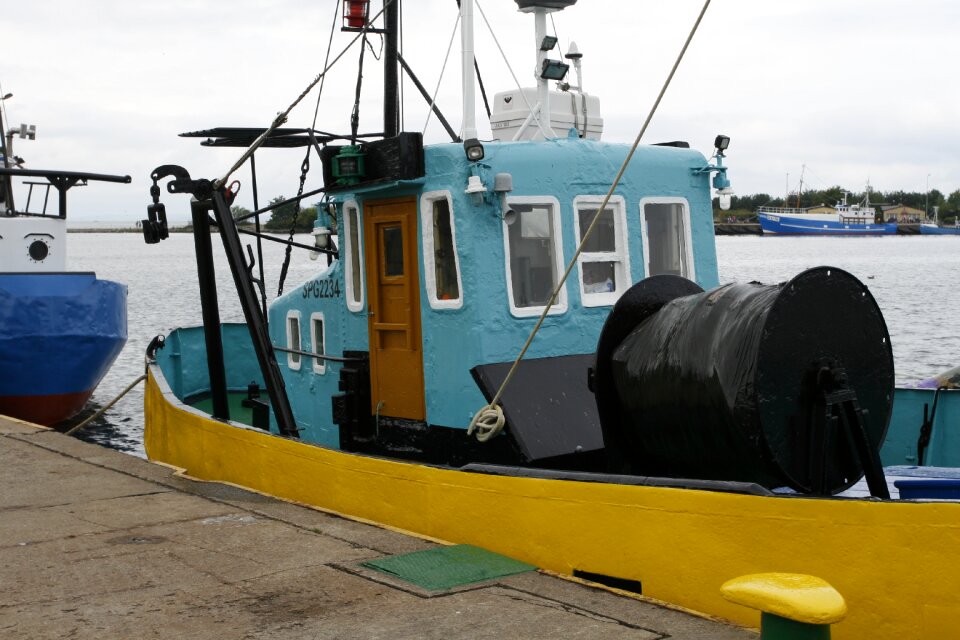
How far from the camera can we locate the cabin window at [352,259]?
8750 mm

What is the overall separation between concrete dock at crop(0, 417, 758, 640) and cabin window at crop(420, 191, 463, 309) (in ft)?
5.86

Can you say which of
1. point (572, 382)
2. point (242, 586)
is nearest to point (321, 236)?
point (572, 382)

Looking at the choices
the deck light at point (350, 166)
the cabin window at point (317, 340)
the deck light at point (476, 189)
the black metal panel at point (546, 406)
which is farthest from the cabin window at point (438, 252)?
the cabin window at point (317, 340)

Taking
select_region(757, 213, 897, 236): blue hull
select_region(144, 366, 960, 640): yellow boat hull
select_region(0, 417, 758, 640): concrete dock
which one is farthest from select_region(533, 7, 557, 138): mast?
select_region(757, 213, 897, 236): blue hull

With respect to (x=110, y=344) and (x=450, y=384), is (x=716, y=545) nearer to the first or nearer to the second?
(x=450, y=384)

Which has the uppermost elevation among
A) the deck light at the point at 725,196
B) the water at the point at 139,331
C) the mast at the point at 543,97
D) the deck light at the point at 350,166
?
the mast at the point at 543,97

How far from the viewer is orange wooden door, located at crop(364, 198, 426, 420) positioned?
8164 mm

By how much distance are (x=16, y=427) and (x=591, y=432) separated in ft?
23.9

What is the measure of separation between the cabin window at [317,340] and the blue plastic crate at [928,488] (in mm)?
5070

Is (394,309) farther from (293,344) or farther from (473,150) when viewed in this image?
(293,344)

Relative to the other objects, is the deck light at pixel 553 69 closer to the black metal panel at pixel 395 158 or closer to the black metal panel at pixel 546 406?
the black metal panel at pixel 395 158

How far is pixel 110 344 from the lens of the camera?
18672mm

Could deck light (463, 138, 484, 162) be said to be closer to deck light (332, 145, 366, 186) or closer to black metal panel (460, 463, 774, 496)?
deck light (332, 145, 366, 186)

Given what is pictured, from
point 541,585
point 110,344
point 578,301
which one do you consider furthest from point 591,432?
point 110,344
